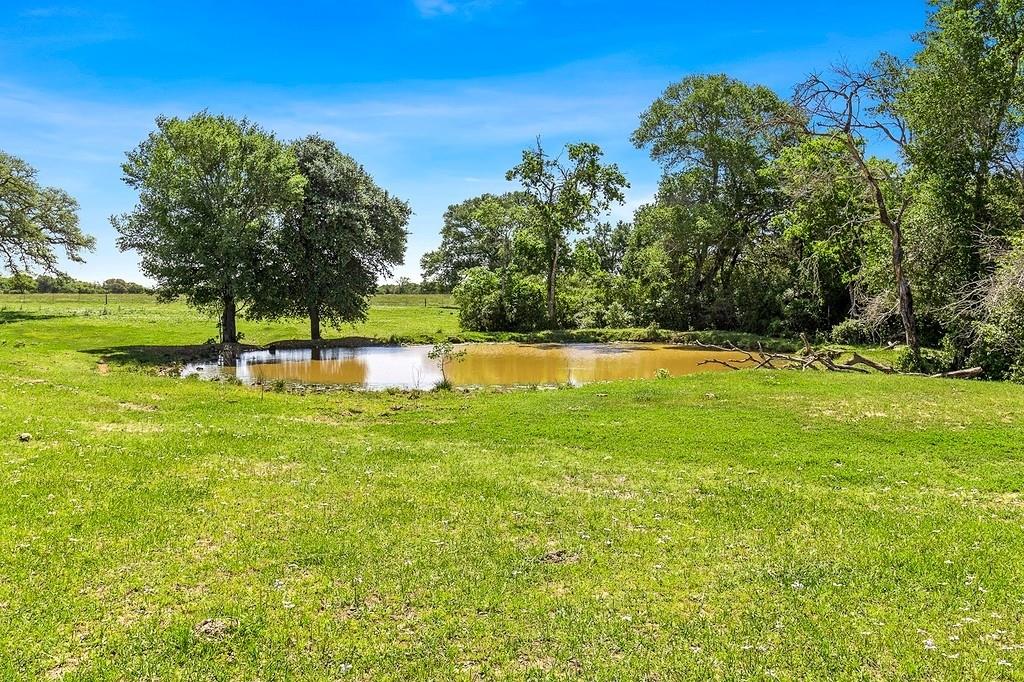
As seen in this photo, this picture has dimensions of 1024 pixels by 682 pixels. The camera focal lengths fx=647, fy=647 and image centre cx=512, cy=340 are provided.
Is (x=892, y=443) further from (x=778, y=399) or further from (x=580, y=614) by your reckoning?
(x=580, y=614)

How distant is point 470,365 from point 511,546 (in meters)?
24.9

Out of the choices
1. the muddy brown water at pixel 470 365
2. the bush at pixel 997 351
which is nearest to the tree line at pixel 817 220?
the bush at pixel 997 351

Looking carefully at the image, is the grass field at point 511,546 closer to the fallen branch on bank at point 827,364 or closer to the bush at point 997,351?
the bush at point 997,351

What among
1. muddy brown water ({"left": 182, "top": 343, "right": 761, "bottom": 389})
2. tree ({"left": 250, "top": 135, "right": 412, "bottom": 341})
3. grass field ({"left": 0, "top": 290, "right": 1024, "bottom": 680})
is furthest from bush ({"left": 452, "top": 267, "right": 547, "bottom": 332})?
grass field ({"left": 0, "top": 290, "right": 1024, "bottom": 680})

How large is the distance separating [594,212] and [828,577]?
47.0 m

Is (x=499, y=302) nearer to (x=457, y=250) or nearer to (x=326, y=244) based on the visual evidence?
(x=326, y=244)

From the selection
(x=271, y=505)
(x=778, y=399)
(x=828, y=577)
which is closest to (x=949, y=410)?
(x=778, y=399)

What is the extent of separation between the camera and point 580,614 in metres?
6.69

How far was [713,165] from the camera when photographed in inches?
1925

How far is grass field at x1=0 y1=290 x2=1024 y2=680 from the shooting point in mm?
5922

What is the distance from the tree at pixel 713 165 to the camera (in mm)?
47281

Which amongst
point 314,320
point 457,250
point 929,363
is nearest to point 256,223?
point 314,320

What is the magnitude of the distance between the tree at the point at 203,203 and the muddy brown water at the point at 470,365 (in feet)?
15.5

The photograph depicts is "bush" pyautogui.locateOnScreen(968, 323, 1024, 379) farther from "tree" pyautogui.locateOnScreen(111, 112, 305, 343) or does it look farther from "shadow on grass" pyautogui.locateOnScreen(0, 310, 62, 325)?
"shadow on grass" pyautogui.locateOnScreen(0, 310, 62, 325)
